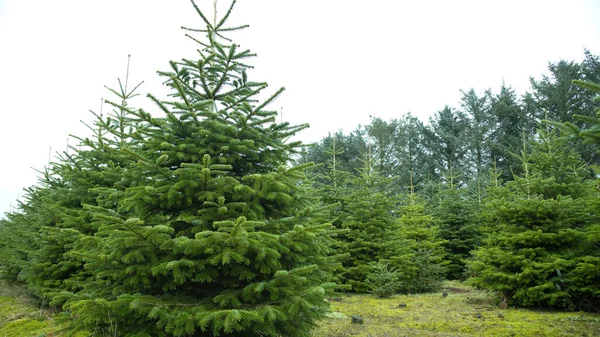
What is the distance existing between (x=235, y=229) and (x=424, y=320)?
4.85 meters

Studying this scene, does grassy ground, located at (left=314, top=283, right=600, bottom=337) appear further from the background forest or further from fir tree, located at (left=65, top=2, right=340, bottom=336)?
fir tree, located at (left=65, top=2, right=340, bottom=336)

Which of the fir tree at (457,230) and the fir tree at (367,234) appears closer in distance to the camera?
the fir tree at (367,234)

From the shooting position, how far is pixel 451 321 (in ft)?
19.7

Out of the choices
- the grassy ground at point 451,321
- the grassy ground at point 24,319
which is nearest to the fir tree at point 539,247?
the grassy ground at point 451,321

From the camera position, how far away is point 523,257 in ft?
23.1

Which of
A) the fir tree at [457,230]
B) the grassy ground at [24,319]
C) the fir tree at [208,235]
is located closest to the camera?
the fir tree at [208,235]

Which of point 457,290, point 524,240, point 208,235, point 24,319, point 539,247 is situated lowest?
point 457,290

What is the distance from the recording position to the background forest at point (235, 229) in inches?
129

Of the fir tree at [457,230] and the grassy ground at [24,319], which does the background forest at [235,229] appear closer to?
the fir tree at [457,230]

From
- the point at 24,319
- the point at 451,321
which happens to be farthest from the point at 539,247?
the point at 24,319

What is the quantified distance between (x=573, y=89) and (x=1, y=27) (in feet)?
123

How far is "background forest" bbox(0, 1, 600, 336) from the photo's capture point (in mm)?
3268

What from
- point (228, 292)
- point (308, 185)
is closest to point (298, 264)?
point (228, 292)

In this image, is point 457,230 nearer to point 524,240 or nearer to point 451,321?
point 524,240
